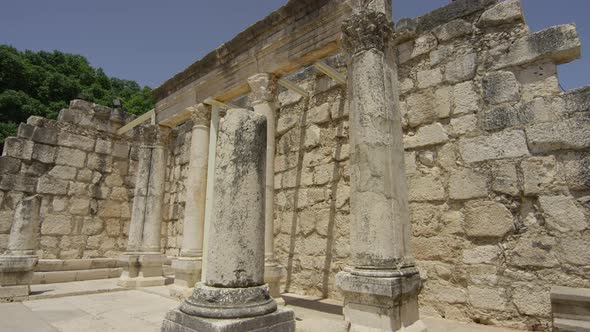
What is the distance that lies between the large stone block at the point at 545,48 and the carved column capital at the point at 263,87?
3.86 meters

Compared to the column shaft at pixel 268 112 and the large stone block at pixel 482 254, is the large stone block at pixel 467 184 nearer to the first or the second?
the large stone block at pixel 482 254

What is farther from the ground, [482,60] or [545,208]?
[482,60]

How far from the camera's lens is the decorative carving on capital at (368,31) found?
5.02m

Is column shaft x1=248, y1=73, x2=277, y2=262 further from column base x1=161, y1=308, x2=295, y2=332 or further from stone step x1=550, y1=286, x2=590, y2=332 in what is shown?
stone step x1=550, y1=286, x2=590, y2=332

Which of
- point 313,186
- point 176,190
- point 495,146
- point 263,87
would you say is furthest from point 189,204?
point 495,146

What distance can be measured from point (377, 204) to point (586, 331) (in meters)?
2.55

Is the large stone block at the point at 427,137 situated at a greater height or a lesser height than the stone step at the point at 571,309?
greater

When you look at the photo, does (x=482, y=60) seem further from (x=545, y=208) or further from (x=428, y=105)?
(x=545, y=208)

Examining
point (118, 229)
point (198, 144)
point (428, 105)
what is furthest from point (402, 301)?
point (118, 229)

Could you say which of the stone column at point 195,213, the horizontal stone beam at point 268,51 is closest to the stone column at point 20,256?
the stone column at point 195,213

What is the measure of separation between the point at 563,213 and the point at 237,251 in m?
4.19

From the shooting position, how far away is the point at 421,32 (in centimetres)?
650

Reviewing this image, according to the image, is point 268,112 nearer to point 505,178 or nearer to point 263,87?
point 263,87

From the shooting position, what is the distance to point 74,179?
1082cm
